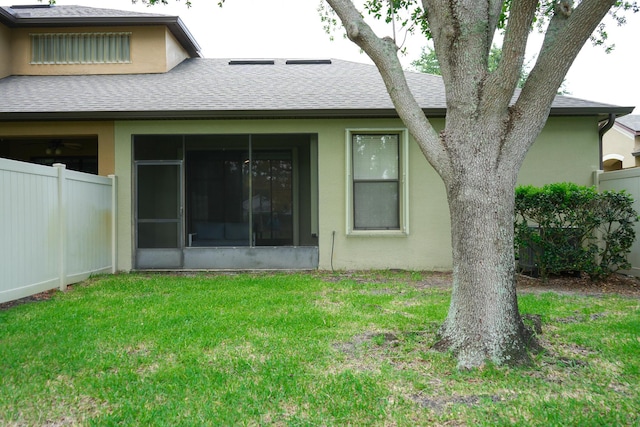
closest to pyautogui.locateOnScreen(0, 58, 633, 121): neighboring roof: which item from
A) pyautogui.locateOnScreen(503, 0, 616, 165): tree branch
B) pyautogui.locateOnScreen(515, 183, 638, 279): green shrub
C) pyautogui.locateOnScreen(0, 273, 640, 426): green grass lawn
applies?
pyautogui.locateOnScreen(515, 183, 638, 279): green shrub

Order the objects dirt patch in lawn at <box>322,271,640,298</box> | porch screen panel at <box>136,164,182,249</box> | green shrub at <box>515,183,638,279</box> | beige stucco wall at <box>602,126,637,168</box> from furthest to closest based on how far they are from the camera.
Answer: beige stucco wall at <box>602,126,637,168</box> → porch screen panel at <box>136,164,182,249</box> → green shrub at <box>515,183,638,279</box> → dirt patch in lawn at <box>322,271,640,298</box>

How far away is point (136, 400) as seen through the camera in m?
3.08

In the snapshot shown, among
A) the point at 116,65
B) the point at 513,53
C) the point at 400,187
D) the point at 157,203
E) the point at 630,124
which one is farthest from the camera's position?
the point at 630,124

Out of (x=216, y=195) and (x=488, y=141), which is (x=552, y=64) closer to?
(x=488, y=141)

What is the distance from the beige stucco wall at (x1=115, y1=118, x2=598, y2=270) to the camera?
8906 mm

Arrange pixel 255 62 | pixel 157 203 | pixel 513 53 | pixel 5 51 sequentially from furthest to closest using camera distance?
1. pixel 255 62
2. pixel 5 51
3. pixel 157 203
4. pixel 513 53

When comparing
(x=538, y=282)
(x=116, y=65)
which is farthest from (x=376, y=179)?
(x=116, y=65)

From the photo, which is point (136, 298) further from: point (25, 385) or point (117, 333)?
point (25, 385)

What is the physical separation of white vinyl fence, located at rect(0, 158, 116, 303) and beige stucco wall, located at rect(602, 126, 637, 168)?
1863 cm

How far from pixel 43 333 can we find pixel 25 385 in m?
1.44

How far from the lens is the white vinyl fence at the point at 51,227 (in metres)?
5.89

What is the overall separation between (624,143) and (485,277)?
19.4 m

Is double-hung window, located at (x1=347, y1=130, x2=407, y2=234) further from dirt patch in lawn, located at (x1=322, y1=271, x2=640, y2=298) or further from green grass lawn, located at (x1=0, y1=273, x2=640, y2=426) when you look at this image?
green grass lawn, located at (x1=0, y1=273, x2=640, y2=426)

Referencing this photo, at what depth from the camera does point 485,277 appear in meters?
3.74
